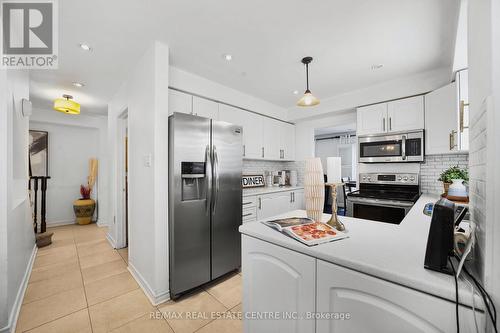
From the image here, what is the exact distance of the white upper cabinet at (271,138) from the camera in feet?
12.5

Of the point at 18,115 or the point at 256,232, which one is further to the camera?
the point at 18,115

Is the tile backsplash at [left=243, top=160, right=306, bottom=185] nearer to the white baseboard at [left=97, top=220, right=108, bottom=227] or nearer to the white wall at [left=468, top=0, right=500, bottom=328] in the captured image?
the white wall at [left=468, top=0, right=500, bottom=328]

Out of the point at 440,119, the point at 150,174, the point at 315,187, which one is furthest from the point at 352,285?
the point at 440,119

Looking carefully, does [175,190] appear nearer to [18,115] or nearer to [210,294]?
[210,294]

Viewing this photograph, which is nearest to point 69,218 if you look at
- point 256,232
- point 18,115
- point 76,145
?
point 76,145

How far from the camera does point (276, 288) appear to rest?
105cm

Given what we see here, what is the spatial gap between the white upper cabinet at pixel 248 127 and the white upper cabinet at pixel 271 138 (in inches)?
4.9

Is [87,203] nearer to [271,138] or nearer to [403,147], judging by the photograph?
[271,138]

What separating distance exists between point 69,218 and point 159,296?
416 cm

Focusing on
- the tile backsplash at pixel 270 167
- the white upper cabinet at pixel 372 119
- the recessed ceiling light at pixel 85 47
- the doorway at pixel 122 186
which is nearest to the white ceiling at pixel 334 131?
the tile backsplash at pixel 270 167

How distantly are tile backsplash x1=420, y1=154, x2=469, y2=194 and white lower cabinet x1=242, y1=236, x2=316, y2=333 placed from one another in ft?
9.52

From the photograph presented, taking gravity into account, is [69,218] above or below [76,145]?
below

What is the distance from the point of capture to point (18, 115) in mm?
1974

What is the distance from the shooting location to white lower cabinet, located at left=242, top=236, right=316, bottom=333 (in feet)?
3.05
